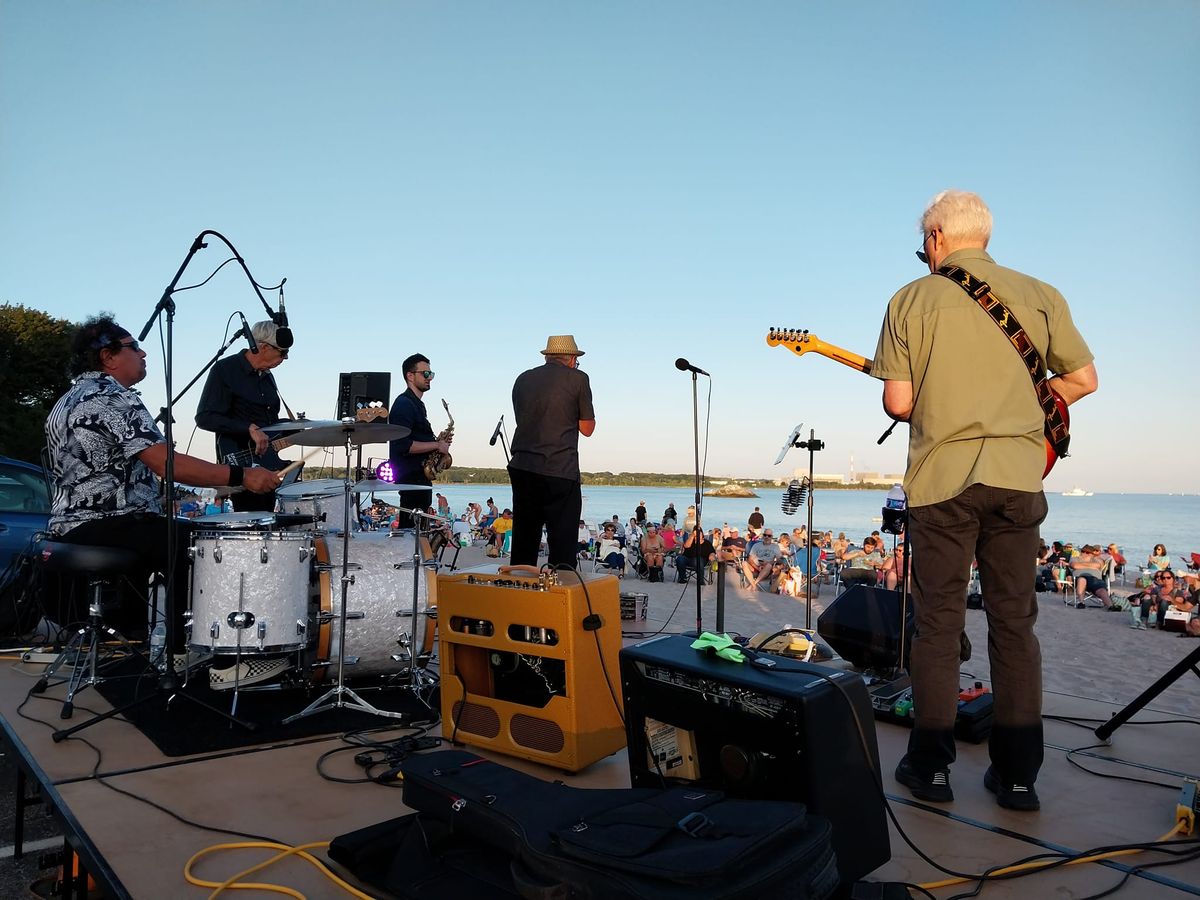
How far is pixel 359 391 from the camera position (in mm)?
4660

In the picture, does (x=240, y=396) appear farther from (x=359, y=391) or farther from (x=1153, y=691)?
(x=1153, y=691)

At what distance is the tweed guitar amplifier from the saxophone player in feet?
8.33

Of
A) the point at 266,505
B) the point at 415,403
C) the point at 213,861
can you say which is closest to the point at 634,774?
the point at 213,861

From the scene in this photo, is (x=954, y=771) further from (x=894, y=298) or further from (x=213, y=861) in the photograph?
(x=213, y=861)

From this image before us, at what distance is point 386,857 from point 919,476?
6.65 ft

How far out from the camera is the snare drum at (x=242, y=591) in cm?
351

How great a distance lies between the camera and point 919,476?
2.77 m

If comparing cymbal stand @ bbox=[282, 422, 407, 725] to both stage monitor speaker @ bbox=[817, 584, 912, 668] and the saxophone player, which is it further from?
stage monitor speaker @ bbox=[817, 584, 912, 668]

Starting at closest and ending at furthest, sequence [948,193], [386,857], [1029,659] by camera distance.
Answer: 1. [386,857]
2. [1029,659]
3. [948,193]

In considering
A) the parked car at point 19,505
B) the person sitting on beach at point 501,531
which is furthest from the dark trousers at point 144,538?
the person sitting on beach at point 501,531

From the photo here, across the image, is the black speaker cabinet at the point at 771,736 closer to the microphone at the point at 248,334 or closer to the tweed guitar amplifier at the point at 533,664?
the tweed guitar amplifier at the point at 533,664

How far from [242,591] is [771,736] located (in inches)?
98.3

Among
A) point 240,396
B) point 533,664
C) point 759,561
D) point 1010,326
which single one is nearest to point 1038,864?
point 1010,326

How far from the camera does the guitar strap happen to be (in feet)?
8.73
